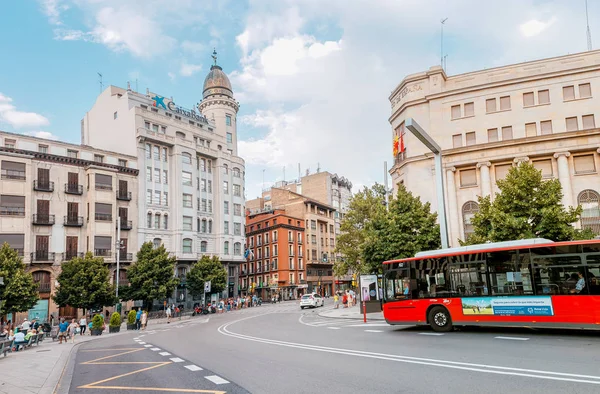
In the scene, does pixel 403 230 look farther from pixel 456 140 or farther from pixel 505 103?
pixel 505 103

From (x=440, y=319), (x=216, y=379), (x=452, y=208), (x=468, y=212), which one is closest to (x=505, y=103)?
(x=468, y=212)

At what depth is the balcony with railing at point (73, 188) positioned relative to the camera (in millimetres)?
47500

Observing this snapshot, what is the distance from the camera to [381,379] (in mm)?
8773

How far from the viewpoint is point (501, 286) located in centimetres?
1586

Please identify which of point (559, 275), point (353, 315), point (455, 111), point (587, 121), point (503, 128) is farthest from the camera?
point (455, 111)

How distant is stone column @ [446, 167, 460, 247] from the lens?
37156 millimetres

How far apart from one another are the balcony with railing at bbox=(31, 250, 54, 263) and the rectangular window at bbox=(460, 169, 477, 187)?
3895 cm

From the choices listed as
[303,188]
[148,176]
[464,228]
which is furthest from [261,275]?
[464,228]

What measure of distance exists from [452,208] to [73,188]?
37523mm

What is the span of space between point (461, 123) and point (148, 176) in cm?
3663

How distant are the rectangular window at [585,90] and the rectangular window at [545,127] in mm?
2895

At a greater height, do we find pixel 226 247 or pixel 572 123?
pixel 572 123

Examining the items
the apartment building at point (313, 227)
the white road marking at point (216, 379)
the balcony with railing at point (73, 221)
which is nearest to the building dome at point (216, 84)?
the apartment building at point (313, 227)

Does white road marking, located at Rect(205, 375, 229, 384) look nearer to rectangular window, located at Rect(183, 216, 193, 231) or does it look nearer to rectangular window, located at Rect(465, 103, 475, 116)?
rectangular window, located at Rect(465, 103, 475, 116)
